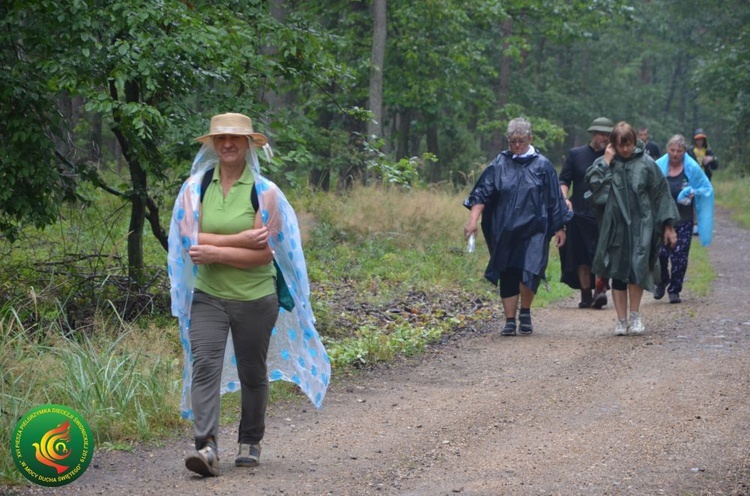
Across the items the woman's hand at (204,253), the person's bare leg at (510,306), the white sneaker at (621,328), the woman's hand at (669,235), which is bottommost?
the white sneaker at (621,328)

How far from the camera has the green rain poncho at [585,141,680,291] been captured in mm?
10359

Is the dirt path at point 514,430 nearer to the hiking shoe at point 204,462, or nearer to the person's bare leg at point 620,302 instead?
the hiking shoe at point 204,462

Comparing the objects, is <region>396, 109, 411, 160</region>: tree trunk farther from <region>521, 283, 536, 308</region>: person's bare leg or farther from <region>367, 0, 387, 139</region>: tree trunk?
<region>521, 283, 536, 308</region>: person's bare leg

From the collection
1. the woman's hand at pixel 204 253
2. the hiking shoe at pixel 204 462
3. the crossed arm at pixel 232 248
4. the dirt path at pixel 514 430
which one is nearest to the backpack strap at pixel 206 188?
the crossed arm at pixel 232 248

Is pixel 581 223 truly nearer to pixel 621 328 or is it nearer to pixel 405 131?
pixel 621 328

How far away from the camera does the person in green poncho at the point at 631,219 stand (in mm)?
10359

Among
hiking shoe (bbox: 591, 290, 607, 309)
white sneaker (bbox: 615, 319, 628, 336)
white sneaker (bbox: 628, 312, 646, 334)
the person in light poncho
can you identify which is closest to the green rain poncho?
white sneaker (bbox: 628, 312, 646, 334)

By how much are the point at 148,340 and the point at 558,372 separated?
3.30 metres

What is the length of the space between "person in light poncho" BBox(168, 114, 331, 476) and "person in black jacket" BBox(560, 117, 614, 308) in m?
6.79

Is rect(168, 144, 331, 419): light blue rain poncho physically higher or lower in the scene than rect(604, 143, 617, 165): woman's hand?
lower

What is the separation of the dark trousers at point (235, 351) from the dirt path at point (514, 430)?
286 millimetres

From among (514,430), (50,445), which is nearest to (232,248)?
(50,445)

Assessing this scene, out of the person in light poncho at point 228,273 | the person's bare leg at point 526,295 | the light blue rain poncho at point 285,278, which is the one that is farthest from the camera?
the person's bare leg at point 526,295

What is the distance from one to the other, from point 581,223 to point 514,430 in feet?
19.3
